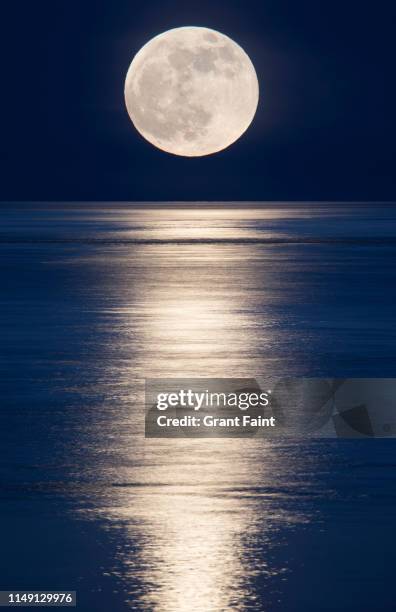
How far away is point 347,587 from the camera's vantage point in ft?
A: 23.2

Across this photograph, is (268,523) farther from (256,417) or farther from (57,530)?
(256,417)

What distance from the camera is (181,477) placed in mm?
9688

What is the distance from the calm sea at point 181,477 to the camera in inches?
281

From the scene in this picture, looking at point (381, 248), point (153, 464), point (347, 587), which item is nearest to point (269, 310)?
point (153, 464)

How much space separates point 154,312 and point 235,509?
13.5 metres
